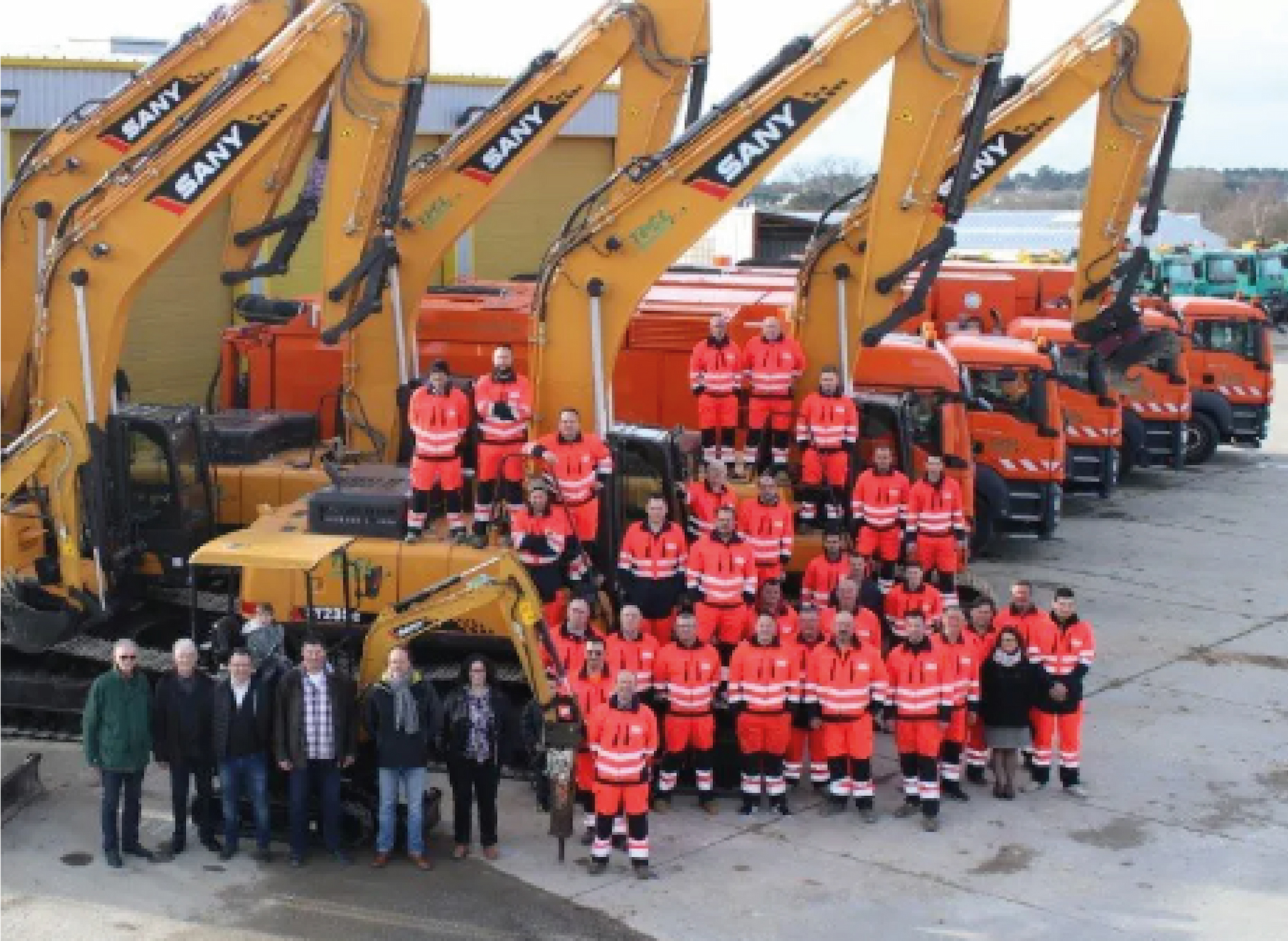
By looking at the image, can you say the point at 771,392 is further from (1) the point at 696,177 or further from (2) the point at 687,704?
(2) the point at 687,704

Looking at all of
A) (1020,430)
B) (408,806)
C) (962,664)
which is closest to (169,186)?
(408,806)

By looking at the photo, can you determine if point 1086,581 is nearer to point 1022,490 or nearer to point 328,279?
point 1022,490

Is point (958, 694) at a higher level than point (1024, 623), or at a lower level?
lower

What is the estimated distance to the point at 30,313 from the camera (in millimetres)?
16484

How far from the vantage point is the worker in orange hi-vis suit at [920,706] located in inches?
503

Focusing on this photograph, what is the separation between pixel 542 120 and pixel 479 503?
509cm

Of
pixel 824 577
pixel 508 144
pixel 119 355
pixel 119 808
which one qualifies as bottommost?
pixel 119 808

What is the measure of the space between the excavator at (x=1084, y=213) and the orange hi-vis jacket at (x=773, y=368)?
59cm

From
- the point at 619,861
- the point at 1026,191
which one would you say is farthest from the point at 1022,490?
the point at 1026,191

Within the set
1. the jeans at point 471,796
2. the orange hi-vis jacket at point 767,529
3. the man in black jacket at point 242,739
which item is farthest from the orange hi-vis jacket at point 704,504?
the man in black jacket at point 242,739

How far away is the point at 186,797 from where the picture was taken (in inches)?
476

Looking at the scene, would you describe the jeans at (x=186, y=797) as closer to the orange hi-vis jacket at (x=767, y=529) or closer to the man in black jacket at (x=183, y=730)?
the man in black jacket at (x=183, y=730)

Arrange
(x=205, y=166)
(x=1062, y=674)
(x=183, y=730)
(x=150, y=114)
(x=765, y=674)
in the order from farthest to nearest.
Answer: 1. (x=150, y=114)
2. (x=205, y=166)
3. (x=1062, y=674)
4. (x=765, y=674)
5. (x=183, y=730)

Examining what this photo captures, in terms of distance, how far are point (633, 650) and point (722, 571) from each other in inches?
46.8
